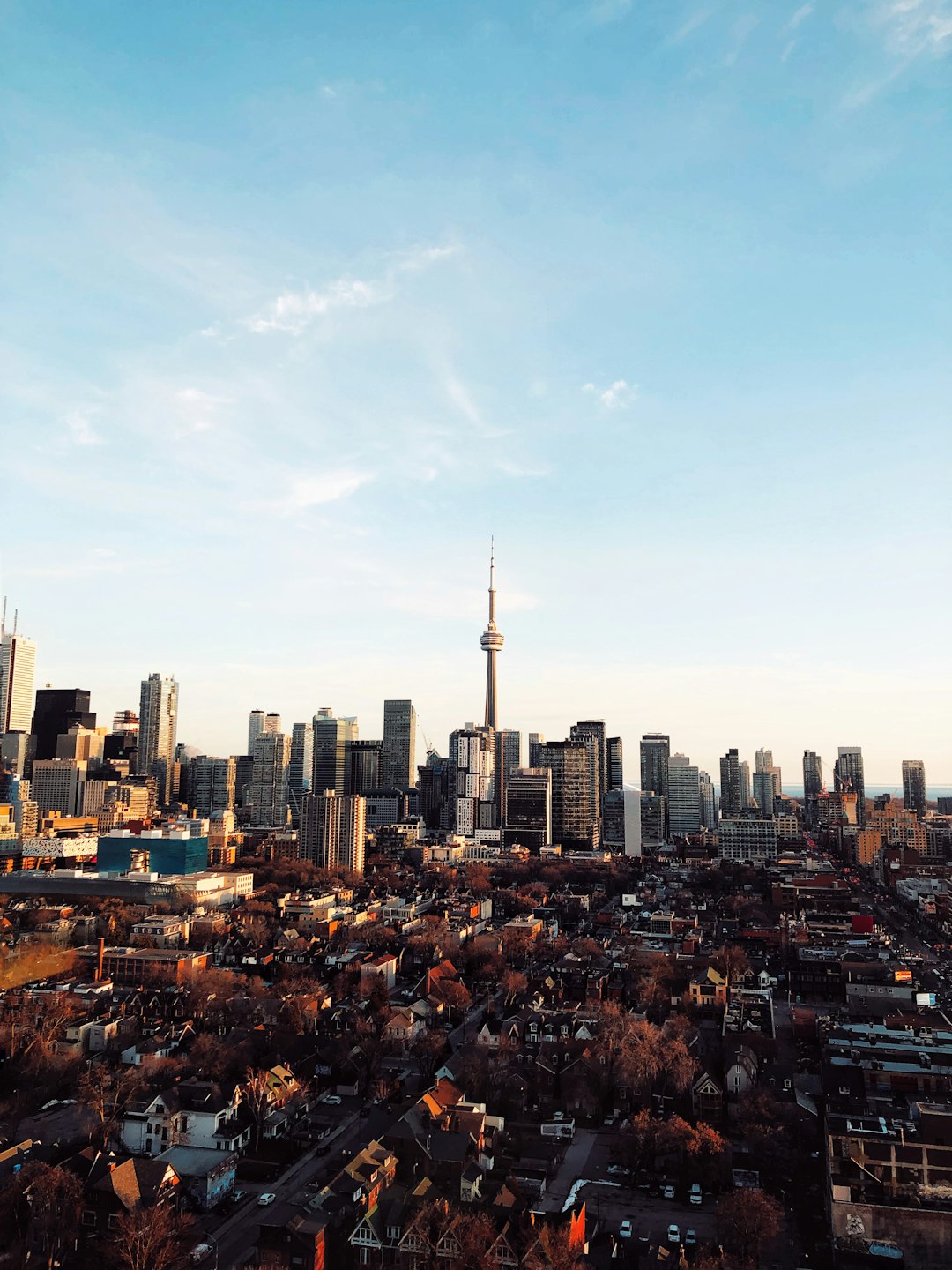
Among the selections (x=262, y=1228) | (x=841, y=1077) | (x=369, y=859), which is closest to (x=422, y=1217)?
(x=262, y=1228)

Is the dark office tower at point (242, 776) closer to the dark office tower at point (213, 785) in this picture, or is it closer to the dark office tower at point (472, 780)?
the dark office tower at point (213, 785)

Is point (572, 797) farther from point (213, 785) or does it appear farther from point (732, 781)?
point (213, 785)

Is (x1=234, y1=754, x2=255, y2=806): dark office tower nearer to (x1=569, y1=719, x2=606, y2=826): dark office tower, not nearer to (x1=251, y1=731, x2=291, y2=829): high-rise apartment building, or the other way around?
(x1=251, y1=731, x2=291, y2=829): high-rise apartment building

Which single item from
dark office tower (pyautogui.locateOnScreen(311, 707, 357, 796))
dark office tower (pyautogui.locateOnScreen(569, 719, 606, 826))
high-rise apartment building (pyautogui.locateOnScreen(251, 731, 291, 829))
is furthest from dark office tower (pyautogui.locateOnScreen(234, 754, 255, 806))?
dark office tower (pyautogui.locateOnScreen(569, 719, 606, 826))

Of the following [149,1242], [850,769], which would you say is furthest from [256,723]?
[149,1242]

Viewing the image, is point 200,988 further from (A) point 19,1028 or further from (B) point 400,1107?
(B) point 400,1107

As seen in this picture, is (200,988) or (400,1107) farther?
(200,988)

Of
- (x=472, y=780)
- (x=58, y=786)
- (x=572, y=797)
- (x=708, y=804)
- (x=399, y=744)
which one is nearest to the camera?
(x=572, y=797)
